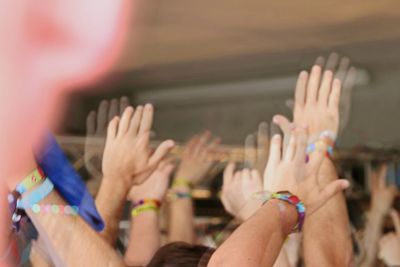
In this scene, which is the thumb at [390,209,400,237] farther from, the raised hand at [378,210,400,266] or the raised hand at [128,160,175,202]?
the raised hand at [128,160,175,202]

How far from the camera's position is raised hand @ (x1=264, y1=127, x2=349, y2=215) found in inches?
28.8

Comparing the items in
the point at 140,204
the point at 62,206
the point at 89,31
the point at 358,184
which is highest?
the point at 89,31

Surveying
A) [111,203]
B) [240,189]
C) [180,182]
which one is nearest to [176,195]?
[180,182]

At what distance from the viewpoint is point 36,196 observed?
2.16ft

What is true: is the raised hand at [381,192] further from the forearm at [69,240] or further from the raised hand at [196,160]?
the forearm at [69,240]

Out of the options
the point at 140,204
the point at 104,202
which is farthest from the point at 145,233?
the point at 104,202

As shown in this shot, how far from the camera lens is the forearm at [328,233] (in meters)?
0.77

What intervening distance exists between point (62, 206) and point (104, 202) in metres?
0.18

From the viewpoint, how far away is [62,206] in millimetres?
684

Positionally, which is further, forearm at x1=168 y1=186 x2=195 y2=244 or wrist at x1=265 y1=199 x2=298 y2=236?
forearm at x1=168 y1=186 x2=195 y2=244

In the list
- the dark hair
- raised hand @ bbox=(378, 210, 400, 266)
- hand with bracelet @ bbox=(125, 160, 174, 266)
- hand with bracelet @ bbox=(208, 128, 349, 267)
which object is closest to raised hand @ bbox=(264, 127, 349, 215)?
hand with bracelet @ bbox=(208, 128, 349, 267)

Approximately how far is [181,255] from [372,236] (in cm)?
76

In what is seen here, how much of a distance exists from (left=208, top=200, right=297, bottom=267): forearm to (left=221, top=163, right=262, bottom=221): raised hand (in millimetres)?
158

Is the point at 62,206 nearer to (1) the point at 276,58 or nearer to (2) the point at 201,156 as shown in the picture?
(1) the point at 276,58
